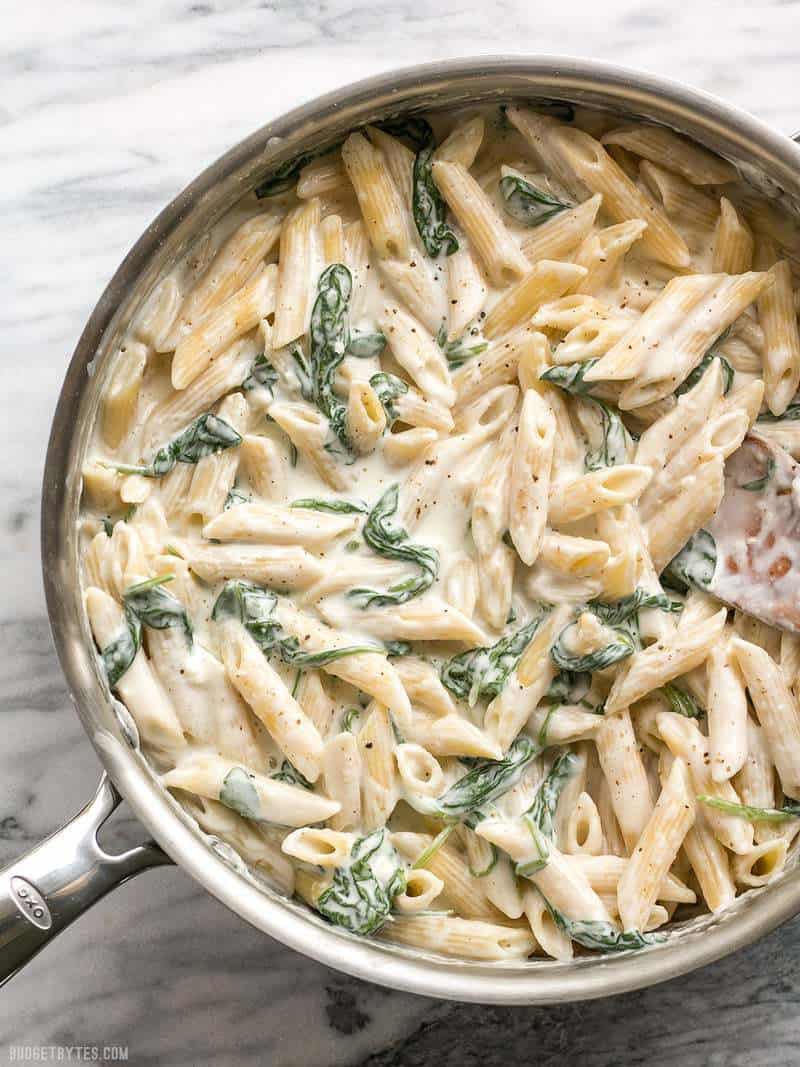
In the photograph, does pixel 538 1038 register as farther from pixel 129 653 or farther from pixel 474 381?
pixel 474 381

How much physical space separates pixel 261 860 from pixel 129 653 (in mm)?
346

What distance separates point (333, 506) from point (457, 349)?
0.30m

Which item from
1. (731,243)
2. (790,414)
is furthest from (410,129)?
(790,414)

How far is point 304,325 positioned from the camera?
1679 mm

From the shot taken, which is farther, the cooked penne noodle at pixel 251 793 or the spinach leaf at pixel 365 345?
the spinach leaf at pixel 365 345

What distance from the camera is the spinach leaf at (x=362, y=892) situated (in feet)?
5.22

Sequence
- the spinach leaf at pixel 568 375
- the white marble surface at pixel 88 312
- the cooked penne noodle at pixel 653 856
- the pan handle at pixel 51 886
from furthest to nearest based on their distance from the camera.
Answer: the white marble surface at pixel 88 312 → the spinach leaf at pixel 568 375 → the cooked penne noodle at pixel 653 856 → the pan handle at pixel 51 886

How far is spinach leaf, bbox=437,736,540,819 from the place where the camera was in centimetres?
165

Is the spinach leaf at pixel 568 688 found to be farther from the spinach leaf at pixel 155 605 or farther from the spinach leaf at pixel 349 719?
the spinach leaf at pixel 155 605

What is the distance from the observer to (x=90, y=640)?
1.62 m

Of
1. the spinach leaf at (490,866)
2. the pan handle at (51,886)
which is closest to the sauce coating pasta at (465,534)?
the spinach leaf at (490,866)

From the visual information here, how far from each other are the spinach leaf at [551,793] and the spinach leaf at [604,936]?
4.6 inches

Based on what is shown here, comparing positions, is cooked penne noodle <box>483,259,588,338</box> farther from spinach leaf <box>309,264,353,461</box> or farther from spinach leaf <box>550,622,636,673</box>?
spinach leaf <box>550,622,636,673</box>

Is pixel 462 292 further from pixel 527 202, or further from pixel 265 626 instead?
pixel 265 626
